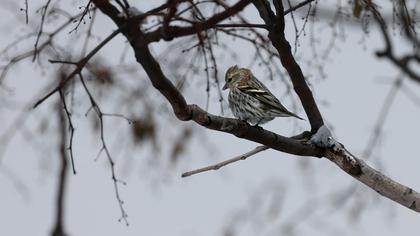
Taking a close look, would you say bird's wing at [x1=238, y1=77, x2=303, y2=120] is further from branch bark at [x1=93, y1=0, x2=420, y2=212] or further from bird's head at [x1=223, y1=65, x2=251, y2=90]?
branch bark at [x1=93, y1=0, x2=420, y2=212]

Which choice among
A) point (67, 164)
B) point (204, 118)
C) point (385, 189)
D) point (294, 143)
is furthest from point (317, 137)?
point (67, 164)

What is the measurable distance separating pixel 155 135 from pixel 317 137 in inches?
91.1

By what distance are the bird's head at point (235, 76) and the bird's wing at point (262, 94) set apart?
7 cm

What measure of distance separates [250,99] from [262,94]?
0.44 ft

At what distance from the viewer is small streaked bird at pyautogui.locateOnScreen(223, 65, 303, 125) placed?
22.8 ft

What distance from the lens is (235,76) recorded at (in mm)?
7664

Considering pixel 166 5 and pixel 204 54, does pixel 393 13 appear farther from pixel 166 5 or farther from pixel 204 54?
pixel 166 5

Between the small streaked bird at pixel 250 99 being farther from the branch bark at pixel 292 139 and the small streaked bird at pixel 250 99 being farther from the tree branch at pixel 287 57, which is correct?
the branch bark at pixel 292 139

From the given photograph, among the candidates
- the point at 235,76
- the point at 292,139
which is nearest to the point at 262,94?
the point at 235,76

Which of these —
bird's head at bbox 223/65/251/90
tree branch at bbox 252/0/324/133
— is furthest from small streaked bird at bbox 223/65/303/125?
tree branch at bbox 252/0/324/133

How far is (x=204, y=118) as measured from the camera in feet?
16.1

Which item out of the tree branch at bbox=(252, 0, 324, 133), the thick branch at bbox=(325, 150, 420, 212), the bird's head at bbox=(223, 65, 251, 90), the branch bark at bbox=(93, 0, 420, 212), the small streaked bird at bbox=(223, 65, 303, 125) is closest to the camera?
the branch bark at bbox=(93, 0, 420, 212)

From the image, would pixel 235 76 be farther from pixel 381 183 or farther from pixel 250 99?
pixel 381 183

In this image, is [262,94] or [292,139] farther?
[262,94]
